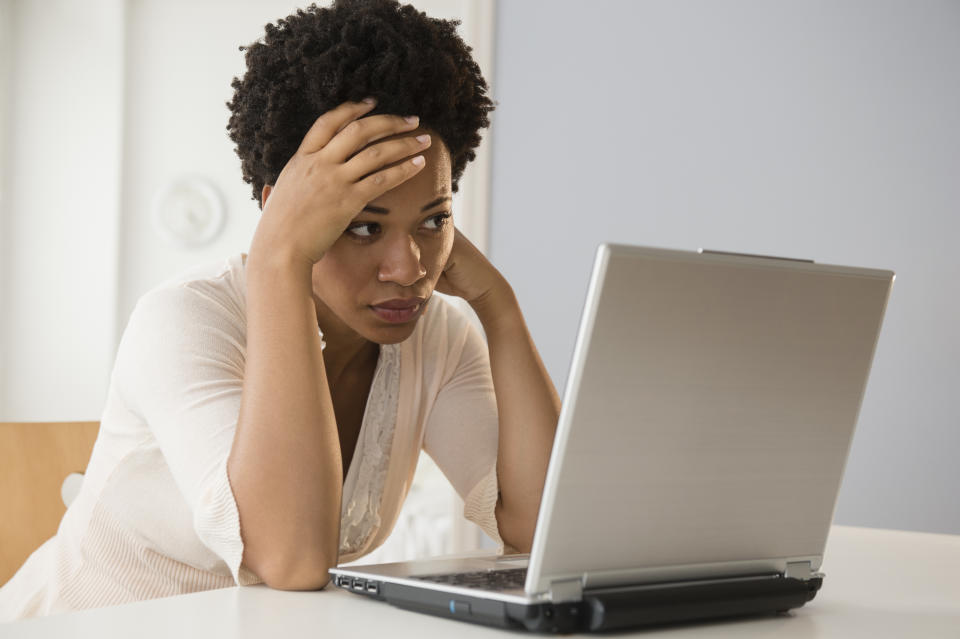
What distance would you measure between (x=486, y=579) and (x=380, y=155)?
0.49 metres

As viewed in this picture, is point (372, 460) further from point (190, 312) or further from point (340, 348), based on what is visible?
point (190, 312)

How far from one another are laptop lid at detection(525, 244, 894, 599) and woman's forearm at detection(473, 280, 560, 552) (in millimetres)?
477

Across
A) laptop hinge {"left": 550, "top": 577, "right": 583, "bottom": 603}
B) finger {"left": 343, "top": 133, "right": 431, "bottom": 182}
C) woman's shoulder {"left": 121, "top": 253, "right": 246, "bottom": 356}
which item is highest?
finger {"left": 343, "top": 133, "right": 431, "bottom": 182}

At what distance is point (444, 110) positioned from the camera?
1163mm

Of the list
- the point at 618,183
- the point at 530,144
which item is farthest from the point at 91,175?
the point at 618,183

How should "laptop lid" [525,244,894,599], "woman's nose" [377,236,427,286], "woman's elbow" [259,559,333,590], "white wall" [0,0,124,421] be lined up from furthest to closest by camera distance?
"white wall" [0,0,124,421] < "woman's nose" [377,236,427,286] < "woman's elbow" [259,559,333,590] < "laptop lid" [525,244,894,599]

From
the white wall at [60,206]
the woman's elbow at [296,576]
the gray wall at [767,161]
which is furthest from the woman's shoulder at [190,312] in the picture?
the white wall at [60,206]

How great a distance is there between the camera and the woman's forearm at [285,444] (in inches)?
33.9

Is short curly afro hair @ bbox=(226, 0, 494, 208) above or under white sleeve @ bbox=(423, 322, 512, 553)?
Result: above

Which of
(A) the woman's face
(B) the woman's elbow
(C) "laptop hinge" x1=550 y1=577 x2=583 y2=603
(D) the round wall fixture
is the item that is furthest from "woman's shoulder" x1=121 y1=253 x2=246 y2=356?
(D) the round wall fixture

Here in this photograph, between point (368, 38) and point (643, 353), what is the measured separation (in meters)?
0.65

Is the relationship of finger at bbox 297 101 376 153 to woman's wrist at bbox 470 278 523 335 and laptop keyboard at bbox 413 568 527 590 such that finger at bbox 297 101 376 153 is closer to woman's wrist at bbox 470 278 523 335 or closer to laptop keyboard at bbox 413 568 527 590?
woman's wrist at bbox 470 278 523 335

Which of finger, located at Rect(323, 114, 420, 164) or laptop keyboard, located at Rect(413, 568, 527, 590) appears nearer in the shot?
laptop keyboard, located at Rect(413, 568, 527, 590)

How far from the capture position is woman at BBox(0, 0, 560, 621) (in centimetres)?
92
